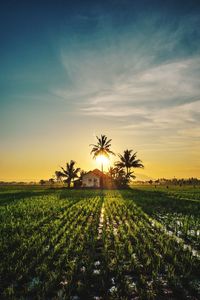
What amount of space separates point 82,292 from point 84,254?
233cm

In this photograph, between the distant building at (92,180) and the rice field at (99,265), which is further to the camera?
the distant building at (92,180)

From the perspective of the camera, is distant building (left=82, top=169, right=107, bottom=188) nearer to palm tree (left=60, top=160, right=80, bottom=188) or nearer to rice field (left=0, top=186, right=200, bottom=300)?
palm tree (left=60, top=160, right=80, bottom=188)

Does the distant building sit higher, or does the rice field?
the distant building

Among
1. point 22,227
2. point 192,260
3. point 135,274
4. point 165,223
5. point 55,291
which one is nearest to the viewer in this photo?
point 55,291

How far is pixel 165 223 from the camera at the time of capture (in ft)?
39.8

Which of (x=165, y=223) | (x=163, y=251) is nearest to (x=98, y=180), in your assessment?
(x=165, y=223)

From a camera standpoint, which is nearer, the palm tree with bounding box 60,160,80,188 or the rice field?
the rice field

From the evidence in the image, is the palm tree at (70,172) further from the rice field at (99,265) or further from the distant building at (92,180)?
the rice field at (99,265)

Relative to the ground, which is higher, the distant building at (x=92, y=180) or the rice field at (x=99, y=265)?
the distant building at (x=92, y=180)

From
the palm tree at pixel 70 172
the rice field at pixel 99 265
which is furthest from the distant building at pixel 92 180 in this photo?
the rice field at pixel 99 265

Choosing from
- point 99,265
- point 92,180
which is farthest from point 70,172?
point 99,265

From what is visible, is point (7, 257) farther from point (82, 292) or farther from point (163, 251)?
point (163, 251)

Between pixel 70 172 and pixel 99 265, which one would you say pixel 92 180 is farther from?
pixel 99 265

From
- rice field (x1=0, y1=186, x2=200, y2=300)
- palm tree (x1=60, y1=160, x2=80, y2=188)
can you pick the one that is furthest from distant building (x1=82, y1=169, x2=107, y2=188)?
rice field (x1=0, y1=186, x2=200, y2=300)
